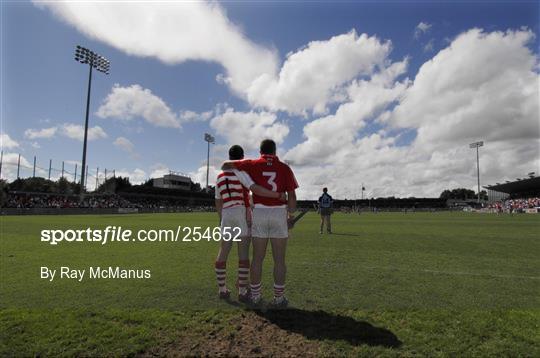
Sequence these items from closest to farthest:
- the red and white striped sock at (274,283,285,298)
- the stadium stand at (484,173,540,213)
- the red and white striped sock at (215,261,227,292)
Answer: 1. the red and white striped sock at (274,283,285,298)
2. the red and white striped sock at (215,261,227,292)
3. the stadium stand at (484,173,540,213)

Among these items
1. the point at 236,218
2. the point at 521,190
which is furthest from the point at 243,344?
the point at 521,190

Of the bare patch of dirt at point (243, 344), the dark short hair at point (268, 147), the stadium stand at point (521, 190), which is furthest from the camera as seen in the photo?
the stadium stand at point (521, 190)

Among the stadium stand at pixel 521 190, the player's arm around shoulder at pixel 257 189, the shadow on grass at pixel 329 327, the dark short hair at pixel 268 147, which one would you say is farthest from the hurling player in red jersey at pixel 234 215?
the stadium stand at pixel 521 190

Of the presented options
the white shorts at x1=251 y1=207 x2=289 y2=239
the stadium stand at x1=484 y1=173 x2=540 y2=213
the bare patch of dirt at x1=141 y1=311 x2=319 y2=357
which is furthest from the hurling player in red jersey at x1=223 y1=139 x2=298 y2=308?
the stadium stand at x1=484 y1=173 x2=540 y2=213

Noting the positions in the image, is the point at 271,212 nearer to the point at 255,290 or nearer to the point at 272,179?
the point at 272,179

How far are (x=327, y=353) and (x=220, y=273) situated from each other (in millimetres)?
2302

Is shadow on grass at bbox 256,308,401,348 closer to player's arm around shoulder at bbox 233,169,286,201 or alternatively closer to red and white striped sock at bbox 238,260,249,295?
red and white striped sock at bbox 238,260,249,295

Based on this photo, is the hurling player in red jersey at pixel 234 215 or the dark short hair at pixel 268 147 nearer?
the dark short hair at pixel 268 147

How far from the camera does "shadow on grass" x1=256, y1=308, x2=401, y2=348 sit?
3945mm

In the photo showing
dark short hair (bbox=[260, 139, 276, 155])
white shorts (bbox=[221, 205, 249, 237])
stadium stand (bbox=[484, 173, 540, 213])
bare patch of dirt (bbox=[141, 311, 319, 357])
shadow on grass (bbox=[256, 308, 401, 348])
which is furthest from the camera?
stadium stand (bbox=[484, 173, 540, 213])

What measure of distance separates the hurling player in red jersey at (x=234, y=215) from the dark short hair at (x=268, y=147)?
20.4 inches

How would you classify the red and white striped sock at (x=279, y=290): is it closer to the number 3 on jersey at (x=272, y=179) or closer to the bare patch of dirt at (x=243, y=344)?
the bare patch of dirt at (x=243, y=344)

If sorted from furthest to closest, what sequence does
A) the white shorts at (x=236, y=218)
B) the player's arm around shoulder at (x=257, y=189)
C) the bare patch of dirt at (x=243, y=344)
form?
the white shorts at (x=236, y=218) < the player's arm around shoulder at (x=257, y=189) < the bare patch of dirt at (x=243, y=344)

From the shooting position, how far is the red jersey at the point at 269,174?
496 cm
